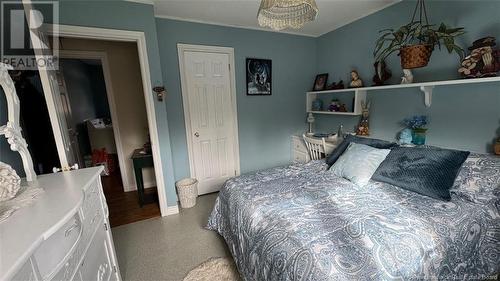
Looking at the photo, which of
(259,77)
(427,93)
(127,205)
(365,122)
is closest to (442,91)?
(427,93)

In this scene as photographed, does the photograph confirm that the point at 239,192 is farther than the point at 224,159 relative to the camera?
No

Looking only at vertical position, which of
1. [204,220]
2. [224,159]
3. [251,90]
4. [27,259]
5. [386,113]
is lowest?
[204,220]

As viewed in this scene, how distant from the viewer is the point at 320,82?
11.3 ft

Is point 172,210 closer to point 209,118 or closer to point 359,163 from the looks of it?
point 209,118

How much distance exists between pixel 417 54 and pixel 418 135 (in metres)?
0.88

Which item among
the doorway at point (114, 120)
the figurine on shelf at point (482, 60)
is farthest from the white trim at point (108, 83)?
the figurine on shelf at point (482, 60)

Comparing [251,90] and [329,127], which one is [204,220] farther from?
[329,127]

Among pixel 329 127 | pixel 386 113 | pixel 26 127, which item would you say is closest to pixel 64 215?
pixel 26 127

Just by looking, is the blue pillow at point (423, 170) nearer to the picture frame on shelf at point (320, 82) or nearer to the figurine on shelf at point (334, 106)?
the figurine on shelf at point (334, 106)

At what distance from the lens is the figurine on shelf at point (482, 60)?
5.21 ft

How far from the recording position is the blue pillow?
4.92ft

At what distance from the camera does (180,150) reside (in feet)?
9.66

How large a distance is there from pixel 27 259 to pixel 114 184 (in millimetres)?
3606

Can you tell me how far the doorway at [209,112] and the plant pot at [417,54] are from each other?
202 centimetres
